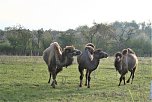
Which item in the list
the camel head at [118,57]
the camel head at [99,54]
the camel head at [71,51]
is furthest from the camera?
the camel head at [118,57]

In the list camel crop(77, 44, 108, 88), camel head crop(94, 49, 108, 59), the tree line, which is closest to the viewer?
camel crop(77, 44, 108, 88)

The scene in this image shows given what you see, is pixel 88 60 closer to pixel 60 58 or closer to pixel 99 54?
pixel 99 54

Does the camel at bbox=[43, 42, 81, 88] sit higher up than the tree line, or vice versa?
the tree line

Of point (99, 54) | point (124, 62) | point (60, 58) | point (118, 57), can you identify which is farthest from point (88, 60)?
point (124, 62)

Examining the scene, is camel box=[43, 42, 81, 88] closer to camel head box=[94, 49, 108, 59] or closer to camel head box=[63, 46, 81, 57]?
camel head box=[63, 46, 81, 57]

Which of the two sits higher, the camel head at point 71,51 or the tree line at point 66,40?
the tree line at point 66,40

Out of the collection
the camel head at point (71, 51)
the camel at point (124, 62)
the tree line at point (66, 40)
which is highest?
the tree line at point (66, 40)

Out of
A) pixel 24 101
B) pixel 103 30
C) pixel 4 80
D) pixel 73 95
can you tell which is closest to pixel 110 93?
pixel 73 95

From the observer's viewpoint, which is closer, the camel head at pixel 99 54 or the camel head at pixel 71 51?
the camel head at pixel 71 51

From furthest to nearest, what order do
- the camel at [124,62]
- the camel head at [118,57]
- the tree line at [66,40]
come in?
1. the tree line at [66,40]
2. the camel at [124,62]
3. the camel head at [118,57]

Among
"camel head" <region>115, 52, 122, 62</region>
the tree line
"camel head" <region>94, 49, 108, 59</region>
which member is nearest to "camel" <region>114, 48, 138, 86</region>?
"camel head" <region>115, 52, 122, 62</region>

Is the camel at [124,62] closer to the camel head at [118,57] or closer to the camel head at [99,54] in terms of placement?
the camel head at [118,57]

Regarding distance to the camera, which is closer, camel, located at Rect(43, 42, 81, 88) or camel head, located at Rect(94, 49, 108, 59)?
camel, located at Rect(43, 42, 81, 88)

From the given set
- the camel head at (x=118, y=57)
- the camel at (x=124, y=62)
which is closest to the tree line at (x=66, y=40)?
the camel at (x=124, y=62)
